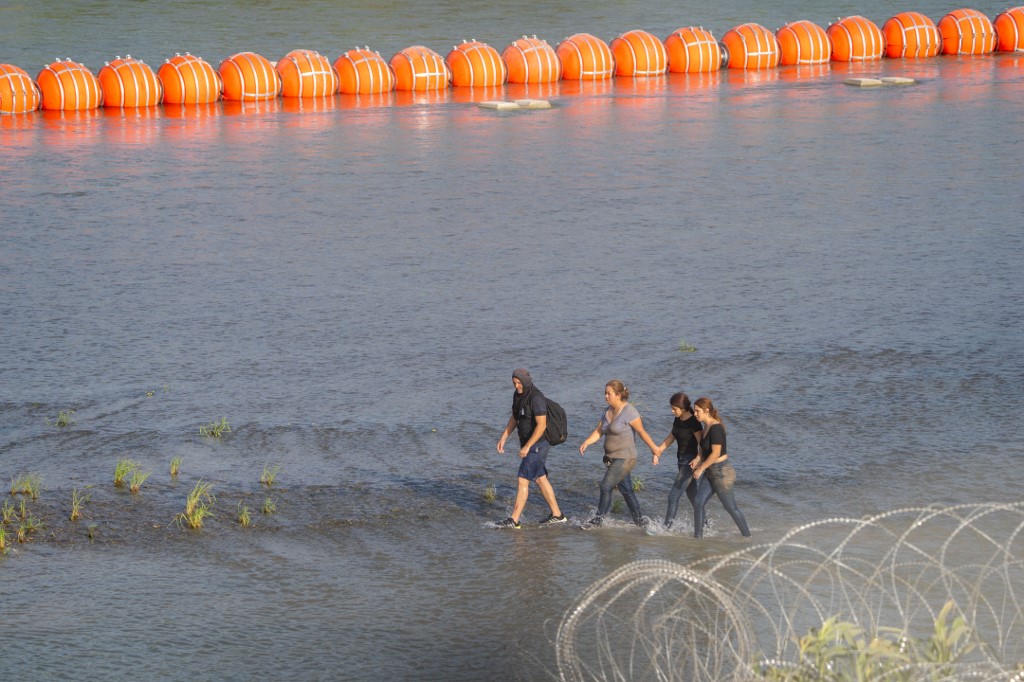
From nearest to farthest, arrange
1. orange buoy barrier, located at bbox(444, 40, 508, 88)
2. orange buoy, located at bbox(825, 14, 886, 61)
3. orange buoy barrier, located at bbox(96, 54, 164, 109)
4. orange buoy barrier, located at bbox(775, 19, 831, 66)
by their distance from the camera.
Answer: orange buoy barrier, located at bbox(96, 54, 164, 109), orange buoy barrier, located at bbox(444, 40, 508, 88), orange buoy barrier, located at bbox(775, 19, 831, 66), orange buoy, located at bbox(825, 14, 886, 61)

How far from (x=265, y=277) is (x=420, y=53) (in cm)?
2242

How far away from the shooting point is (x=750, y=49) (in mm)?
44188

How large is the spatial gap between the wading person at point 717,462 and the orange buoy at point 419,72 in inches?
1213

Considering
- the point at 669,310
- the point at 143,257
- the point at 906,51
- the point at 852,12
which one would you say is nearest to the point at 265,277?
the point at 143,257

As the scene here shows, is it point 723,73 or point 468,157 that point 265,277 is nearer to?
point 468,157

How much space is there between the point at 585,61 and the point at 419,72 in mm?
5124

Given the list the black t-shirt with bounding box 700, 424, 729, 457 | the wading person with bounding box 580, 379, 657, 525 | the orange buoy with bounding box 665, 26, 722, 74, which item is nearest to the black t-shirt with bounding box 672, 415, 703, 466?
the wading person with bounding box 580, 379, 657, 525

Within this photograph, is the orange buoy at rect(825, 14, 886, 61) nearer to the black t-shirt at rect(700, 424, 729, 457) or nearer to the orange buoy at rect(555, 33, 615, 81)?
the orange buoy at rect(555, 33, 615, 81)

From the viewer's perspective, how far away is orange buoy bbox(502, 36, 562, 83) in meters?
41.8

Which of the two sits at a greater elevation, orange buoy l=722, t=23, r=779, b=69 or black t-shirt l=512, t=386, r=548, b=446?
orange buoy l=722, t=23, r=779, b=69

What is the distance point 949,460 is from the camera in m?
12.8

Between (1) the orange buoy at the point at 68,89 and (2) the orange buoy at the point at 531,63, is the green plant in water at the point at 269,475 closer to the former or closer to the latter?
(1) the orange buoy at the point at 68,89

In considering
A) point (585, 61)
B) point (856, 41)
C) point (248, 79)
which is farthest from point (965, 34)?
point (248, 79)

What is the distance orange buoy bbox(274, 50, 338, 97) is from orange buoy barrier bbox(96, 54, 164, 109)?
11.6 feet
